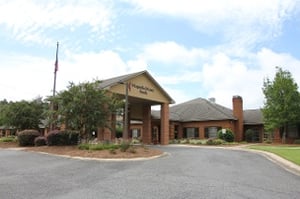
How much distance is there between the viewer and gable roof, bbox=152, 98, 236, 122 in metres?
42.1

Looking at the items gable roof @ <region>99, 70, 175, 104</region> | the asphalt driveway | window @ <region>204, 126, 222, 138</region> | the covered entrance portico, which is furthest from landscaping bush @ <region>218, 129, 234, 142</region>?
the asphalt driveway

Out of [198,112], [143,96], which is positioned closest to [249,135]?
[198,112]

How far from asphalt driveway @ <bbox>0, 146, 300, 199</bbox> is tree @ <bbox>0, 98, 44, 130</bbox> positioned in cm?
1876

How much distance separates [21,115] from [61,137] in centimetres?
1104

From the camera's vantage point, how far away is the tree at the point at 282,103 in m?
36.0

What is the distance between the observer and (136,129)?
1858 inches

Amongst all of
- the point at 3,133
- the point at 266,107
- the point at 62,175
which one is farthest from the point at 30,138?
the point at 3,133

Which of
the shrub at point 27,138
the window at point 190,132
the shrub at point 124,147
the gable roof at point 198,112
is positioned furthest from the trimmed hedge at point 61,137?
the window at point 190,132

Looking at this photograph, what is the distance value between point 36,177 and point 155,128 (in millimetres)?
31517

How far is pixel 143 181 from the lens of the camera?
10969mm

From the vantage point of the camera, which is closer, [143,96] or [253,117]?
[143,96]

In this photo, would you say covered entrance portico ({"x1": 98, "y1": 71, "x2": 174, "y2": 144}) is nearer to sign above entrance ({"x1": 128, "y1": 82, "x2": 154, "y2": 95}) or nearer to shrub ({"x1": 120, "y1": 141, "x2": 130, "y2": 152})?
sign above entrance ({"x1": 128, "y1": 82, "x2": 154, "y2": 95})

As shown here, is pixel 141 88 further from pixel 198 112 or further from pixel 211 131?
pixel 198 112

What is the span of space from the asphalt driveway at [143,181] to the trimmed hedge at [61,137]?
8640mm
